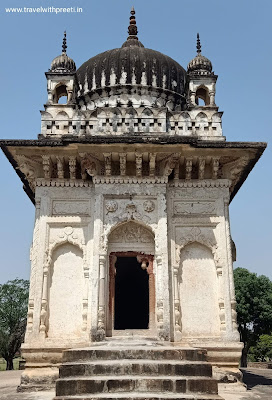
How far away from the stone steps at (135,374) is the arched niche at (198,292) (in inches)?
88.7

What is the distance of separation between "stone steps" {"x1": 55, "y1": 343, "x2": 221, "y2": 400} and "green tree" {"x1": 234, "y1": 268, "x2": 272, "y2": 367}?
2855cm

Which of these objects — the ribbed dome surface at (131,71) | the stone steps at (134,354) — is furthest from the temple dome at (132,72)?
the stone steps at (134,354)

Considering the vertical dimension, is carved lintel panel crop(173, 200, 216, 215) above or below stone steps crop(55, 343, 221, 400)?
above

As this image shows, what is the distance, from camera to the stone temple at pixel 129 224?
10.3m

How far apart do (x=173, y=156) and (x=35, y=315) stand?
5337 millimetres

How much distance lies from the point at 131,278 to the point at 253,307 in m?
22.2

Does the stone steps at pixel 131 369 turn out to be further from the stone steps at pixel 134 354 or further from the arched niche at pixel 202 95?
the arched niche at pixel 202 95

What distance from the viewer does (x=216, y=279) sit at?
10938mm

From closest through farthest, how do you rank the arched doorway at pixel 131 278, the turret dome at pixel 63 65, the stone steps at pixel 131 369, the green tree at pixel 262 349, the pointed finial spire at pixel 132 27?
the stone steps at pixel 131 369
the arched doorway at pixel 131 278
the turret dome at pixel 63 65
the pointed finial spire at pixel 132 27
the green tree at pixel 262 349

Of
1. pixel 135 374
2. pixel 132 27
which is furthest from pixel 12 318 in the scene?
pixel 135 374

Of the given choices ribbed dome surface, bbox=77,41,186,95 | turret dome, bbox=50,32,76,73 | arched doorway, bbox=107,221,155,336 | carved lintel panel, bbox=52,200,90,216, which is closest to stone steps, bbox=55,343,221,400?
arched doorway, bbox=107,221,155,336

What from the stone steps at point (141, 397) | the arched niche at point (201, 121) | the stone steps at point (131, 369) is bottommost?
the stone steps at point (141, 397)

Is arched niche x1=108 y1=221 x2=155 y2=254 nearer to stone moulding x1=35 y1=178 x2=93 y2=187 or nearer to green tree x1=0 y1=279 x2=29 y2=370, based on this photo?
stone moulding x1=35 y1=178 x2=93 y2=187

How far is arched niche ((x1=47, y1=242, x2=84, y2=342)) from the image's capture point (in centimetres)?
1050
